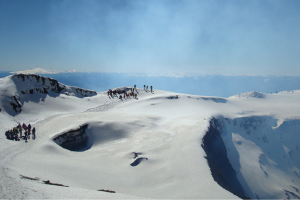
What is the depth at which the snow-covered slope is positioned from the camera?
12789 millimetres

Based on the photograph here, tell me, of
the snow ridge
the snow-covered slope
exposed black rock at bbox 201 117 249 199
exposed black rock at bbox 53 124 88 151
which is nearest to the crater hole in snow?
exposed black rock at bbox 53 124 88 151

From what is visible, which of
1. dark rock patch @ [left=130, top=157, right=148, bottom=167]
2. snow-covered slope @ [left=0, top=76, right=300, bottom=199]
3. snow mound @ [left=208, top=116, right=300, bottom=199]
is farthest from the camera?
snow mound @ [left=208, top=116, right=300, bottom=199]

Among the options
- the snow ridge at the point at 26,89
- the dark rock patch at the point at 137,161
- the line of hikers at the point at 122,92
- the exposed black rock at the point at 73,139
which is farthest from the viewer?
the line of hikers at the point at 122,92

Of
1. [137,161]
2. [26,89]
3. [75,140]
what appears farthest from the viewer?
[26,89]

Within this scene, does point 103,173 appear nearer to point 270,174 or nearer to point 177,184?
point 177,184

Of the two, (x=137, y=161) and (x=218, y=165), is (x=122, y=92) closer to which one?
(x=137, y=161)

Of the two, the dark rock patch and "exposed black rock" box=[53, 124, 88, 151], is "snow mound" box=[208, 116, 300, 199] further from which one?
"exposed black rock" box=[53, 124, 88, 151]

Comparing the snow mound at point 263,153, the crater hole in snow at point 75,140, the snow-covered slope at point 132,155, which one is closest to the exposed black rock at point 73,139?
the crater hole in snow at point 75,140

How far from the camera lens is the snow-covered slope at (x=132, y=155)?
12.8 metres

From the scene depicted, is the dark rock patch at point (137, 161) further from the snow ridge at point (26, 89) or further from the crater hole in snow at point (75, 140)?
the snow ridge at point (26, 89)

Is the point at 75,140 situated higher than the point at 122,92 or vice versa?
the point at 122,92

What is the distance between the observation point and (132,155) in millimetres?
18938

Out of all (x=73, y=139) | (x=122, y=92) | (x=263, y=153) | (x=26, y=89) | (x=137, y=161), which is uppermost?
(x=26, y=89)

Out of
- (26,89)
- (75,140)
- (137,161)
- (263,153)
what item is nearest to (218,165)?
(137,161)
